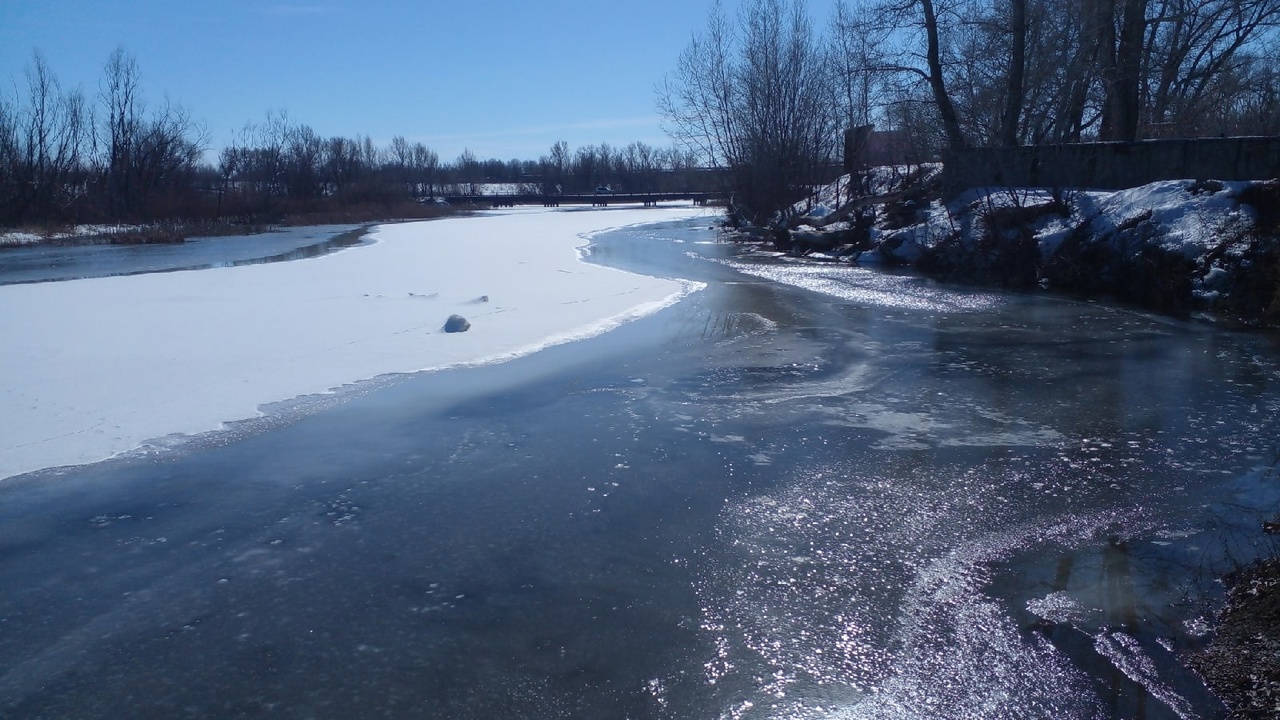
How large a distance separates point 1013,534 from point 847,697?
6.29 ft

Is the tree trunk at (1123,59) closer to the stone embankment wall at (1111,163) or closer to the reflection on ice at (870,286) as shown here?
the stone embankment wall at (1111,163)

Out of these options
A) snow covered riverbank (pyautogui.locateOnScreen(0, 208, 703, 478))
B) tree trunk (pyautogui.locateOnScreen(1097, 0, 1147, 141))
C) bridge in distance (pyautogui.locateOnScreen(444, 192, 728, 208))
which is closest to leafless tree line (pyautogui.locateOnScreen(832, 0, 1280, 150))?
tree trunk (pyautogui.locateOnScreen(1097, 0, 1147, 141))

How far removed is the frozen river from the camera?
3.46 m

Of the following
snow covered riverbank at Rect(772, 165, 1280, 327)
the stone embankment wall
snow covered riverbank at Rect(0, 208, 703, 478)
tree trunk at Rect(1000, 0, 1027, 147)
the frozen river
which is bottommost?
the frozen river

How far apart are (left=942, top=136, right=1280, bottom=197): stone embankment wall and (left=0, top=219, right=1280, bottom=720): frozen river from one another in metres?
7.52

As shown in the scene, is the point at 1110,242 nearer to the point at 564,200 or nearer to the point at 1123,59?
the point at 1123,59

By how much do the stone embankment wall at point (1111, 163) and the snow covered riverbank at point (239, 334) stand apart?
8.11 m

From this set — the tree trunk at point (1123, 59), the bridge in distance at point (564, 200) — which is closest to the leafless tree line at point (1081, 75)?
the tree trunk at point (1123, 59)

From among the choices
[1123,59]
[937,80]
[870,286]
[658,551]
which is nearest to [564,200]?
[937,80]

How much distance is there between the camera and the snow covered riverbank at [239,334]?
6980mm

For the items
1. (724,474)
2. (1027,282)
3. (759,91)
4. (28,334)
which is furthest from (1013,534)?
(759,91)

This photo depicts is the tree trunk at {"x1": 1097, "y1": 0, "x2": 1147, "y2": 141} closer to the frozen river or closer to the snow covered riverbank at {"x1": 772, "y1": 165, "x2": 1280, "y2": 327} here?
the snow covered riverbank at {"x1": 772, "y1": 165, "x2": 1280, "y2": 327}

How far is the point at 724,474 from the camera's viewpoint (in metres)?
5.86

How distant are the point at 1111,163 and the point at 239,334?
49.8 feet
